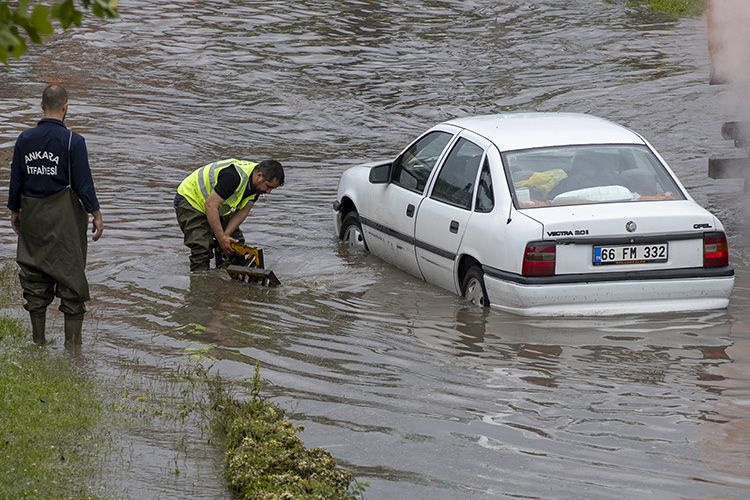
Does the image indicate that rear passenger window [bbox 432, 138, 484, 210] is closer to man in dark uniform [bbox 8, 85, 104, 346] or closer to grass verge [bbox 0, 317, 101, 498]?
man in dark uniform [bbox 8, 85, 104, 346]

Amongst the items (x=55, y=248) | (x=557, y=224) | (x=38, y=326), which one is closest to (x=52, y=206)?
(x=55, y=248)

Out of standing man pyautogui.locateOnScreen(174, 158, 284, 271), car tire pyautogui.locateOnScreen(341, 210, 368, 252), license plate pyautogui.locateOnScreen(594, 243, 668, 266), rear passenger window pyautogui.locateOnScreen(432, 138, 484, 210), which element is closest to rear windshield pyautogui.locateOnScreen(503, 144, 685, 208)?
rear passenger window pyautogui.locateOnScreen(432, 138, 484, 210)

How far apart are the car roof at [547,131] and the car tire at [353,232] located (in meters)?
1.77

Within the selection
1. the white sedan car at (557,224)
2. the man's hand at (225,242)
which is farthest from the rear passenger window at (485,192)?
the man's hand at (225,242)

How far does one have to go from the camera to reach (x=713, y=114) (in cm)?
2108

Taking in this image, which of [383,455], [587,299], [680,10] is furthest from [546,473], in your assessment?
[680,10]

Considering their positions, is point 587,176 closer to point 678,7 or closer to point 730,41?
point 730,41

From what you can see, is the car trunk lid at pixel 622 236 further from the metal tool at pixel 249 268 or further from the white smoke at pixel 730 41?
the white smoke at pixel 730 41

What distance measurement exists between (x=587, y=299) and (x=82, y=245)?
361cm

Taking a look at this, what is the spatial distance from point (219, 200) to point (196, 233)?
546mm

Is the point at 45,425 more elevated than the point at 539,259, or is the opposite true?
the point at 539,259

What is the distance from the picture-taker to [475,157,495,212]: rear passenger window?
1020cm

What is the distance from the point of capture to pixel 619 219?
962 cm

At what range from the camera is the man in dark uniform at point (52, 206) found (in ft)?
28.5
